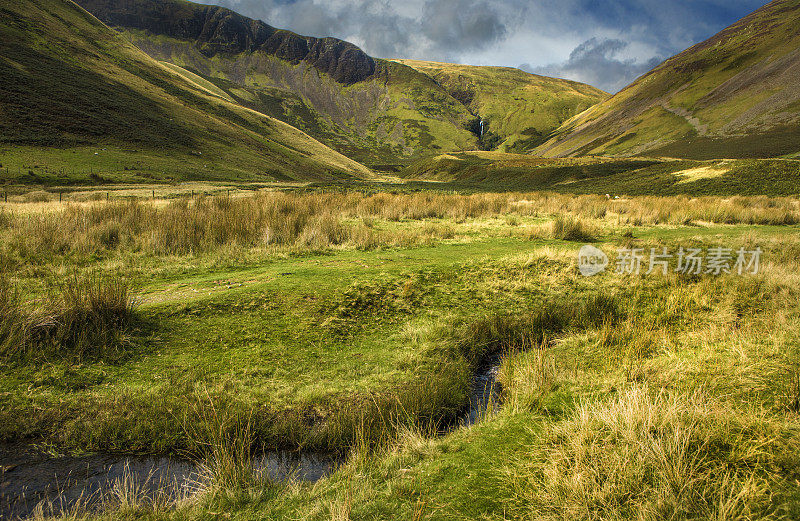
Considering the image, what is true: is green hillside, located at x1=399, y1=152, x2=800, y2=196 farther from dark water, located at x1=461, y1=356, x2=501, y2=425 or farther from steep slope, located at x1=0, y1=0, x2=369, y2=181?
steep slope, located at x1=0, y1=0, x2=369, y2=181

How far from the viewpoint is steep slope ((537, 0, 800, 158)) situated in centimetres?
8662

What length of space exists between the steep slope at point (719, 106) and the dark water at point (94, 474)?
100511 millimetres

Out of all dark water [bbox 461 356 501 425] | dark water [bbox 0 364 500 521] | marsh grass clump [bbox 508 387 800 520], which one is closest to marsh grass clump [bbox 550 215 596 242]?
dark water [bbox 461 356 501 425]

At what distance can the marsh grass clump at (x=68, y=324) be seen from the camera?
4422 mm

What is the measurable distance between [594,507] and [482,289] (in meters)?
5.83

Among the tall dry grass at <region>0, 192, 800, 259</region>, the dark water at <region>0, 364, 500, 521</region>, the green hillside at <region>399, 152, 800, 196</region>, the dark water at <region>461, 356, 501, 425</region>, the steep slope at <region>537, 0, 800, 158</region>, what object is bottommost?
the dark water at <region>0, 364, 500, 521</region>

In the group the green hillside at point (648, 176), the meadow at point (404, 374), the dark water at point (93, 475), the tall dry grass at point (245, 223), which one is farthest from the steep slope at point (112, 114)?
the dark water at point (93, 475)

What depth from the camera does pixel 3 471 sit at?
3.09m

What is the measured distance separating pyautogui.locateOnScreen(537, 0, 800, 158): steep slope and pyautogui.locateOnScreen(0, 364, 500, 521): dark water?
10051 centimetres

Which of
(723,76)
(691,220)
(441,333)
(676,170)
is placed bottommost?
(441,333)

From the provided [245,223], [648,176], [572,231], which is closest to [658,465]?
[245,223]

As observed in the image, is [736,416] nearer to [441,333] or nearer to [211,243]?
[441,333]

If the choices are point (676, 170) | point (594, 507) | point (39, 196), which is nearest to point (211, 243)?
point (594, 507)

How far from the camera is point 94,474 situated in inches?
128
